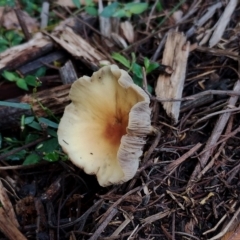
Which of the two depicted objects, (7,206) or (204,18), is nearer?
(7,206)

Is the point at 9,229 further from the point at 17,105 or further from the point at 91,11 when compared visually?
the point at 91,11

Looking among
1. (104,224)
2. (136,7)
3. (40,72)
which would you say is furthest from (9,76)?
(104,224)

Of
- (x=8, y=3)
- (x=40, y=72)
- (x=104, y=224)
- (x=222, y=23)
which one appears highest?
(x=8, y=3)

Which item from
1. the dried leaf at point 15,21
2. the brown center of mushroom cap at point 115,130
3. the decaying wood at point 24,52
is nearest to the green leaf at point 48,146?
the brown center of mushroom cap at point 115,130

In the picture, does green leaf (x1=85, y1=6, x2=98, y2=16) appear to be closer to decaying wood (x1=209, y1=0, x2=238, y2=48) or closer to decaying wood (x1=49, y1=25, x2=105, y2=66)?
decaying wood (x1=49, y1=25, x2=105, y2=66)

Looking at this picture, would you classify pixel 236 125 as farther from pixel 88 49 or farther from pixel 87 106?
pixel 88 49

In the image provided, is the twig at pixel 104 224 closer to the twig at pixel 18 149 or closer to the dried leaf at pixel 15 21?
the twig at pixel 18 149
